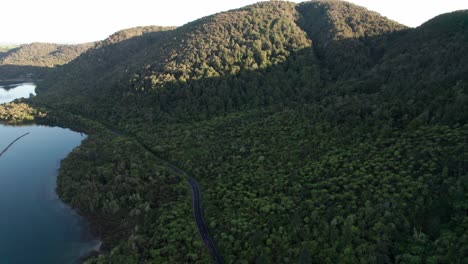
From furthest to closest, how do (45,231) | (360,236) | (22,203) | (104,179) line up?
(104,179), (22,203), (45,231), (360,236)

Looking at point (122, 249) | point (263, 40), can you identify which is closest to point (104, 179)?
point (122, 249)

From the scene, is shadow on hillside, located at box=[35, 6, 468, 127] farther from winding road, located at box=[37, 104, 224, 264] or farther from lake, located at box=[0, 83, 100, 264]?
lake, located at box=[0, 83, 100, 264]

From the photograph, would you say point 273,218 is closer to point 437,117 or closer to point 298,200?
point 298,200

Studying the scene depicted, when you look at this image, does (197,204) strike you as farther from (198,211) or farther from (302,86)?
(302,86)

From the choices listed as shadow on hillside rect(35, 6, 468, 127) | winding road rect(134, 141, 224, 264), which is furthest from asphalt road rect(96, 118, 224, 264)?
shadow on hillside rect(35, 6, 468, 127)

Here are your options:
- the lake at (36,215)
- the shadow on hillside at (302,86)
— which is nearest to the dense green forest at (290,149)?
the shadow on hillside at (302,86)
